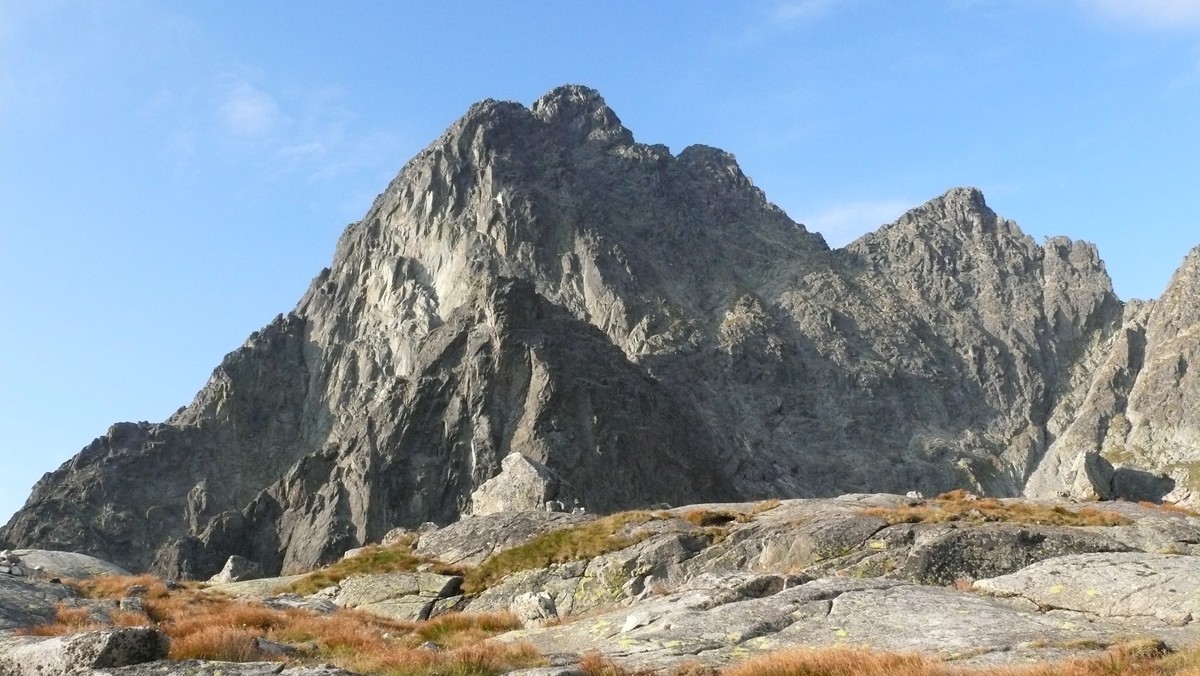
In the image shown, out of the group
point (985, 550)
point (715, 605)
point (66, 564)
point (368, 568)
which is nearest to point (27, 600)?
point (715, 605)

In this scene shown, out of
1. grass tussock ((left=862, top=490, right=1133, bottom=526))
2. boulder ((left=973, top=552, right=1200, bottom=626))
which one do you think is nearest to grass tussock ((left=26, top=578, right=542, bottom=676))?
boulder ((left=973, top=552, right=1200, bottom=626))

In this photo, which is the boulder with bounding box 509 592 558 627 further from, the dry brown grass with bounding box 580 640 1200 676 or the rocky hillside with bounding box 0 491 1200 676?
the dry brown grass with bounding box 580 640 1200 676

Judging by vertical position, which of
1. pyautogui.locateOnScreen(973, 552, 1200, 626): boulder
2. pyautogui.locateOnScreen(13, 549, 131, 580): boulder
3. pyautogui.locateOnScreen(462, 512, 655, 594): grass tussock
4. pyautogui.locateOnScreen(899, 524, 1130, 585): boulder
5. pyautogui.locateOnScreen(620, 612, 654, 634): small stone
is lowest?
pyautogui.locateOnScreen(973, 552, 1200, 626): boulder

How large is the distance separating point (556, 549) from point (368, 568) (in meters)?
8.35

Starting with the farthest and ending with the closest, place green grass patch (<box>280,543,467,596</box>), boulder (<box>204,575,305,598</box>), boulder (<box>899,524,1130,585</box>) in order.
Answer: boulder (<box>204,575,305,598</box>) < green grass patch (<box>280,543,467,596</box>) < boulder (<box>899,524,1130,585</box>)

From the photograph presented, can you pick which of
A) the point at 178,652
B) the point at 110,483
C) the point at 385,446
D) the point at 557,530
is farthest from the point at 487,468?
the point at 178,652

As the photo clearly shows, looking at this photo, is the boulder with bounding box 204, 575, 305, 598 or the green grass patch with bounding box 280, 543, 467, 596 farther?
the boulder with bounding box 204, 575, 305, 598

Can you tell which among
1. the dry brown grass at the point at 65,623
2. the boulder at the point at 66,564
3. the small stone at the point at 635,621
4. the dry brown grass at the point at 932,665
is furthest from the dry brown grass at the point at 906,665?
the boulder at the point at 66,564

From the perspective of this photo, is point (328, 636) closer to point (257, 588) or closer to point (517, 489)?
point (257, 588)

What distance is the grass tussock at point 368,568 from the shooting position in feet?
127

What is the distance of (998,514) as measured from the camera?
35.2 m

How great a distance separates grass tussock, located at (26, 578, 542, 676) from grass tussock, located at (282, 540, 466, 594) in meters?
10.6

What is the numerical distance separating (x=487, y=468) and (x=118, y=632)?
485 feet

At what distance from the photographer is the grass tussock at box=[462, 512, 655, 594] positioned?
117ft
